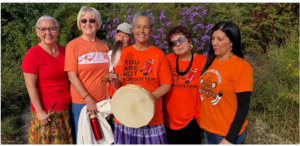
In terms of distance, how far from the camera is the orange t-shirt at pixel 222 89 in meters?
2.27

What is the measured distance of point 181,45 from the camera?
292cm

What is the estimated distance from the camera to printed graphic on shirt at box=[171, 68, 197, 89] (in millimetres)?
2840

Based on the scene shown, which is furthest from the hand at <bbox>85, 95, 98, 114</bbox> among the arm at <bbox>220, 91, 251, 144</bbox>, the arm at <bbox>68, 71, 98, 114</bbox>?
the arm at <bbox>220, 91, 251, 144</bbox>

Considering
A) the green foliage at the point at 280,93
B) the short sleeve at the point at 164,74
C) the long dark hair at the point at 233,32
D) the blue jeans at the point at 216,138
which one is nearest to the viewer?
the long dark hair at the point at 233,32

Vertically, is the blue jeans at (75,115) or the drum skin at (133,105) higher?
the drum skin at (133,105)

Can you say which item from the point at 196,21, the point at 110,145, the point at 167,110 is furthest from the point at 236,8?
the point at 110,145

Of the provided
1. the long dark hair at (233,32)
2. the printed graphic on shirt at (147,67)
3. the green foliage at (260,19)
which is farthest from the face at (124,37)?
the green foliage at (260,19)

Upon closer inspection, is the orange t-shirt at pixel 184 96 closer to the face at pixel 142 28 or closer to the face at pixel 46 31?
the face at pixel 142 28

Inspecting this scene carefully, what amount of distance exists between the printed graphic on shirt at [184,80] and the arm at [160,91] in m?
0.23

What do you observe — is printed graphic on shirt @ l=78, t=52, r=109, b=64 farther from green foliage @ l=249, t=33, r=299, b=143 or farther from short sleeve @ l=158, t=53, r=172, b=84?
green foliage @ l=249, t=33, r=299, b=143

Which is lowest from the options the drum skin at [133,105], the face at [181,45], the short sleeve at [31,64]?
the drum skin at [133,105]

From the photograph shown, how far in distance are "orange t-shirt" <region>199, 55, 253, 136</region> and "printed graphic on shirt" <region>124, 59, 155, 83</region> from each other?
1.91 feet

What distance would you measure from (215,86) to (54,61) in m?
1.91

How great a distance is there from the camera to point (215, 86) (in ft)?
7.98
